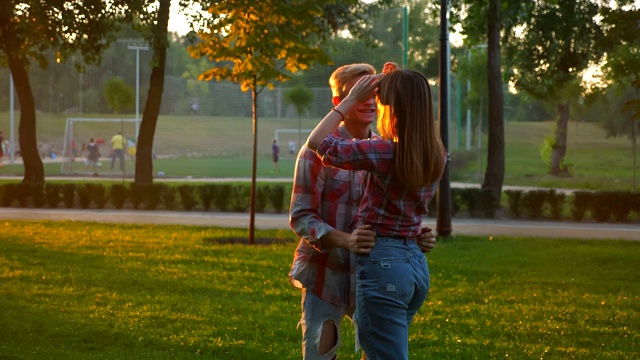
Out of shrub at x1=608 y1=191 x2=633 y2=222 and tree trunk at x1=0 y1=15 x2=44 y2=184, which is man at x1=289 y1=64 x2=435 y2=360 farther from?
tree trunk at x1=0 y1=15 x2=44 y2=184

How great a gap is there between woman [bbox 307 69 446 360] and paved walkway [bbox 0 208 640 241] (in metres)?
12.6

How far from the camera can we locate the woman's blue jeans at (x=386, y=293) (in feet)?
11.9

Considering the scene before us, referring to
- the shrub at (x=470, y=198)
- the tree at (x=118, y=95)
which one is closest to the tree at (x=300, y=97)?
the tree at (x=118, y=95)

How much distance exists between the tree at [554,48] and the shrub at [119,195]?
402 inches

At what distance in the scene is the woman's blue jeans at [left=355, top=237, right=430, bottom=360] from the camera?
3.62 metres

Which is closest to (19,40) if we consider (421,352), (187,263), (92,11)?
(92,11)

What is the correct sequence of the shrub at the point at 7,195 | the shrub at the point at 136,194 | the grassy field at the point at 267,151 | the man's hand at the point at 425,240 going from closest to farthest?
the man's hand at the point at 425,240, the shrub at the point at 136,194, the shrub at the point at 7,195, the grassy field at the point at 267,151

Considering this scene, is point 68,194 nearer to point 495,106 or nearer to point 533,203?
point 495,106

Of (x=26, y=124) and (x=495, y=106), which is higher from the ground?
(x=495, y=106)

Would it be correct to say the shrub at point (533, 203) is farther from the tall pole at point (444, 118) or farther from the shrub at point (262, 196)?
the tall pole at point (444, 118)

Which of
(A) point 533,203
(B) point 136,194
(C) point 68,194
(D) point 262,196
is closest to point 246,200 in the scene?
(D) point 262,196

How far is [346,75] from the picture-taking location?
4.11 metres

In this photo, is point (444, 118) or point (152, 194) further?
point (152, 194)

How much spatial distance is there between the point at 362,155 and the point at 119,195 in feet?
63.2
